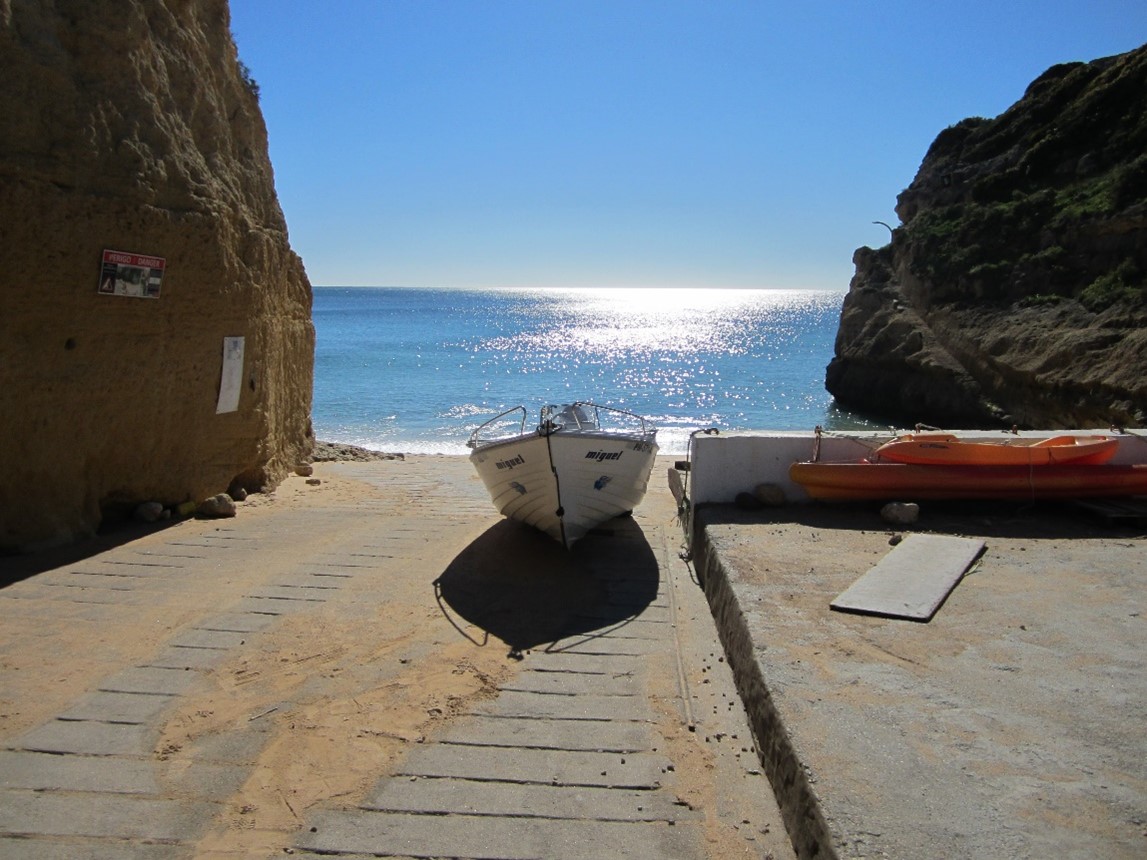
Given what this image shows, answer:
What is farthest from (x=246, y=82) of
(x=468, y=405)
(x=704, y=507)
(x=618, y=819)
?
(x=468, y=405)

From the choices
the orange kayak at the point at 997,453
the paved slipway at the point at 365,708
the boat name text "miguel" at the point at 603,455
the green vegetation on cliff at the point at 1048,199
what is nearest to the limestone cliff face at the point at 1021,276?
the green vegetation on cliff at the point at 1048,199

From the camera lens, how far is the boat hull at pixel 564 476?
8.30 m

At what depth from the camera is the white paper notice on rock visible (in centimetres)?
1002

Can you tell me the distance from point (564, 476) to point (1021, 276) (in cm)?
2536

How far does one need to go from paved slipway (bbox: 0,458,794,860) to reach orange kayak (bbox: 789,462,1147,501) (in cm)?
198

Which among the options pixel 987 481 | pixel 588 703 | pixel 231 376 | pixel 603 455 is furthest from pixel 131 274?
pixel 987 481

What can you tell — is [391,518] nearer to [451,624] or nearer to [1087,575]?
[451,624]

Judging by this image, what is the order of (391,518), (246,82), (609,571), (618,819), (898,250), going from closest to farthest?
(618,819)
(609,571)
(391,518)
(246,82)
(898,250)

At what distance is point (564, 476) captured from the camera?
834 centimetres

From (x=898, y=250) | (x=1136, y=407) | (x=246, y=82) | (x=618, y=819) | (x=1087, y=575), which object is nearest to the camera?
(x=618, y=819)

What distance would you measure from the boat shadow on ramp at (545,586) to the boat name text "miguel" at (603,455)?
39.4 inches

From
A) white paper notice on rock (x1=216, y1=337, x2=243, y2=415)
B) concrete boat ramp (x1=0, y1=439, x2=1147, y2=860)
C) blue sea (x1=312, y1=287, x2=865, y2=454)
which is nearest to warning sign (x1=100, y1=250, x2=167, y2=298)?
white paper notice on rock (x1=216, y1=337, x2=243, y2=415)

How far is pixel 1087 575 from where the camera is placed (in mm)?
6418

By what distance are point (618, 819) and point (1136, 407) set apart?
67.8 ft
